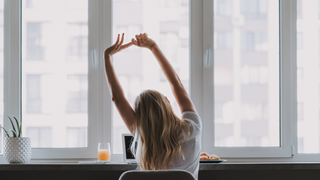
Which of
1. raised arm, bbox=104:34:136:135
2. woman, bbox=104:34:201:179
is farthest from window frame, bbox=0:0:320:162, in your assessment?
woman, bbox=104:34:201:179

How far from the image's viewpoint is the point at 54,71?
2514mm

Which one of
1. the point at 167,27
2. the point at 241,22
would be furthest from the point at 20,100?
the point at 241,22

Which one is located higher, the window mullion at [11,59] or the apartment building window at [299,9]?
the apartment building window at [299,9]

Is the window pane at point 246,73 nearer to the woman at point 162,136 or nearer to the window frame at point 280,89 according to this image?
the window frame at point 280,89

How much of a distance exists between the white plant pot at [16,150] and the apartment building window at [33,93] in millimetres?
301

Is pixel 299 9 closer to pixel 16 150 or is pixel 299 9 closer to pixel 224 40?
pixel 224 40

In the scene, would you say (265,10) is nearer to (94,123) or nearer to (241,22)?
(241,22)

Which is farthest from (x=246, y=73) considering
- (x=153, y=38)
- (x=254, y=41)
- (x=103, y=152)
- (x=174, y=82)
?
(x=103, y=152)

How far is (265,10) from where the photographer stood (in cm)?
259

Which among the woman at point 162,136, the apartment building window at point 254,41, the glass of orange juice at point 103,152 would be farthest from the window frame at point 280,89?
the woman at point 162,136

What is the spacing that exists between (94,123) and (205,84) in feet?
2.79

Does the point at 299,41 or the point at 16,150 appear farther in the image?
the point at 299,41

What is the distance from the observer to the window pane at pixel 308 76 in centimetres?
256

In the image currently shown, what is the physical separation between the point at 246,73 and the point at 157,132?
1.31 meters
